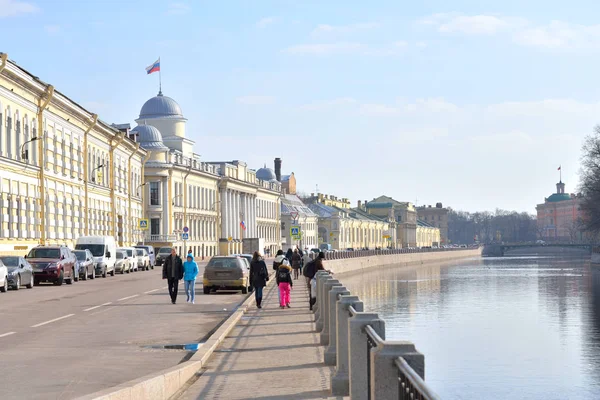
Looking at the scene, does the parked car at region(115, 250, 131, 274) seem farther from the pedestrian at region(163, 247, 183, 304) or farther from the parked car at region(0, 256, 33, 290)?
the pedestrian at region(163, 247, 183, 304)

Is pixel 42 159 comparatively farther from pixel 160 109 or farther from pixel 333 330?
pixel 160 109

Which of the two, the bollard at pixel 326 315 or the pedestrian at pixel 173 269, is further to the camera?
the pedestrian at pixel 173 269

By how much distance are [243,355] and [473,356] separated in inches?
493

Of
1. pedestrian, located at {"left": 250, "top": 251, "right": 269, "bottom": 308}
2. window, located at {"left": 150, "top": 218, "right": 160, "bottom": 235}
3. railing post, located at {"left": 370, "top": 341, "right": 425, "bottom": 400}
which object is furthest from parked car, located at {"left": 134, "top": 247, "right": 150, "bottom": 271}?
railing post, located at {"left": 370, "top": 341, "right": 425, "bottom": 400}

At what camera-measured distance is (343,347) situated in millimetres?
12852

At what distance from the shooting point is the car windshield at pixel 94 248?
57.4 meters

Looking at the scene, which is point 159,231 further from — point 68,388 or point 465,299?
point 68,388

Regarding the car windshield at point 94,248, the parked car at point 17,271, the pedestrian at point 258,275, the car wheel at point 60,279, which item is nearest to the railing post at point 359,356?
the pedestrian at point 258,275

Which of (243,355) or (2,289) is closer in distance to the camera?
(243,355)

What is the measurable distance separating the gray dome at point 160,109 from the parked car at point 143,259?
53.3m

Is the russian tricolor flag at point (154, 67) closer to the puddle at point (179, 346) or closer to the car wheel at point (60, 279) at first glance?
the car wheel at point (60, 279)

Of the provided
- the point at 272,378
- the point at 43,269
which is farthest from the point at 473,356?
the point at 43,269

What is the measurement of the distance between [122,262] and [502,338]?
35241mm

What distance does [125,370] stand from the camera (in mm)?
14734
